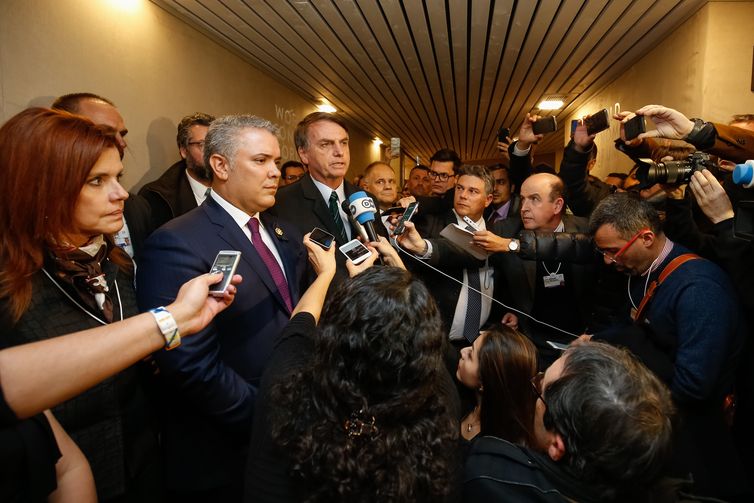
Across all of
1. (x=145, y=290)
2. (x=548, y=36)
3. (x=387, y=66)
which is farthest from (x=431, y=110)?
(x=145, y=290)

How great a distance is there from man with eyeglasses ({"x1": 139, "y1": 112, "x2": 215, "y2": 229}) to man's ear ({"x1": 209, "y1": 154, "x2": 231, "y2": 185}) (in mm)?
1226

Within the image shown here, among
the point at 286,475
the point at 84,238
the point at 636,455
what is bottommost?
the point at 636,455

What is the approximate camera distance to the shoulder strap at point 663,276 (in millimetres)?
1785

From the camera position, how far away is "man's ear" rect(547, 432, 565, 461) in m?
1.06

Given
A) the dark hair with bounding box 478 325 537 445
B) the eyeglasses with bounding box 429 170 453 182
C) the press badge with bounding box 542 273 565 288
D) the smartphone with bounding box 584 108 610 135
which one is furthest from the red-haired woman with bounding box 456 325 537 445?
the eyeglasses with bounding box 429 170 453 182

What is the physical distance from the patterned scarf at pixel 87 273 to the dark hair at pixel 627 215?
2047mm

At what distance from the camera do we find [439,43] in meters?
4.42

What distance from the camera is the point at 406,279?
2.96ft

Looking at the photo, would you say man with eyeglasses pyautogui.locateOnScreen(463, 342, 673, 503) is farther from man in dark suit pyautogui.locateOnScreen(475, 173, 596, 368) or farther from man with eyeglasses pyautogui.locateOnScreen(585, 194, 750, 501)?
man in dark suit pyautogui.locateOnScreen(475, 173, 596, 368)

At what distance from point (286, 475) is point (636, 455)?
79 centimetres

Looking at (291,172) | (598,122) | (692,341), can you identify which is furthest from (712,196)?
(291,172)

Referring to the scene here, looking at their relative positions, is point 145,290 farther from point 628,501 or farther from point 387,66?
point 387,66

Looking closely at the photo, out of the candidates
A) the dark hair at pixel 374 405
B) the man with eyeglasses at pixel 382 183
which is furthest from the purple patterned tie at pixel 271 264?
the man with eyeglasses at pixel 382 183

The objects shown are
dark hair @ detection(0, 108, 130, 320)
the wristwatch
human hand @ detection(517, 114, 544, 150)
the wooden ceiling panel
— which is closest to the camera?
the wristwatch
